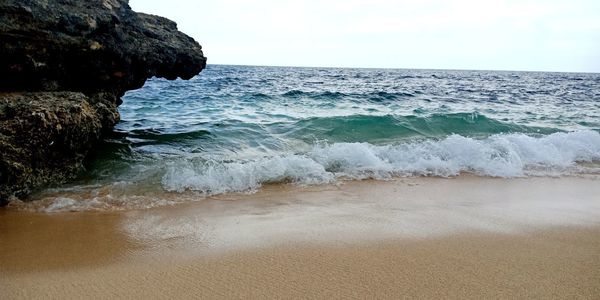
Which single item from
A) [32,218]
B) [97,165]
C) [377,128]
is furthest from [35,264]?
[377,128]

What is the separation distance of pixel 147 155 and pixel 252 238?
12.8 feet

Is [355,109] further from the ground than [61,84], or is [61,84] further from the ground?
[61,84]

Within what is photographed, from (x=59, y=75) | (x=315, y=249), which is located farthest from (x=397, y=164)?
(x=59, y=75)

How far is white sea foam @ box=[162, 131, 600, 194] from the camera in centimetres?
507

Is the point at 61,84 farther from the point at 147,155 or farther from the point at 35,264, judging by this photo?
the point at 35,264

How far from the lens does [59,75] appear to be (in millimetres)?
5348

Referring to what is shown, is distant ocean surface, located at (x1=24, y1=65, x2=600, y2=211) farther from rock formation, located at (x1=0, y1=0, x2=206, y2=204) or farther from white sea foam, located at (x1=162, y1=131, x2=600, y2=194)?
rock formation, located at (x1=0, y1=0, x2=206, y2=204)

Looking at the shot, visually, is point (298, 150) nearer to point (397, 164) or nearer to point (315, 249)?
point (397, 164)

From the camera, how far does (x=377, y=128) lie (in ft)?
31.4

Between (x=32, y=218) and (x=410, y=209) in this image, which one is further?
(x=410, y=209)

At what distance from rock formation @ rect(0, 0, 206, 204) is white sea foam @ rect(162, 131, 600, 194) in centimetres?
125

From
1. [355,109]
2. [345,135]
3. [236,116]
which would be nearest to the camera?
[345,135]

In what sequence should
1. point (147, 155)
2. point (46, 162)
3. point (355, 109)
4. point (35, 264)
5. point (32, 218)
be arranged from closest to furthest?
point (35, 264) → point (32, 218) → point (46, 162) → point (147, 155) → point (355, 109)

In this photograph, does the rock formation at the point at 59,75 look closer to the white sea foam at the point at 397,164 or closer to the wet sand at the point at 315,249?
the wet sand at the point at 315,249
